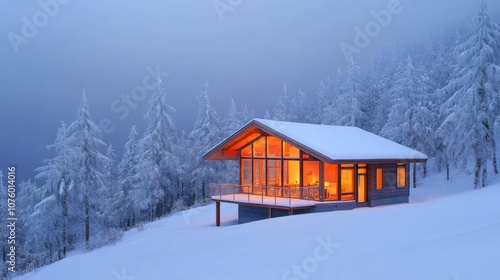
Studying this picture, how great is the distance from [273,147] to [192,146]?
22377 millimetres

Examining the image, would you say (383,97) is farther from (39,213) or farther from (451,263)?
(451,263)

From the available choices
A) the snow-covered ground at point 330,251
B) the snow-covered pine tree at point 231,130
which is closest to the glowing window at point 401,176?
the snow-covered ground at point 330,251

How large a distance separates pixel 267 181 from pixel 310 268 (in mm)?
15042

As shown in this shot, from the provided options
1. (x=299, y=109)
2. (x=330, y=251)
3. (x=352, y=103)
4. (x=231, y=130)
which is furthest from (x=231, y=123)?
(x=330, y=251)

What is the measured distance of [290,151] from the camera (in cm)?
2298

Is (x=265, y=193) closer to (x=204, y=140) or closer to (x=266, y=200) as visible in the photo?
(x=266, y=200)

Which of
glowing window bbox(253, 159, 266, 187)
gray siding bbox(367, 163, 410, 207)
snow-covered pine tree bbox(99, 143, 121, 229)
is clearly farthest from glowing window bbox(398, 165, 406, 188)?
snow-covered pine tree bbox(99, 143, 121, 229)

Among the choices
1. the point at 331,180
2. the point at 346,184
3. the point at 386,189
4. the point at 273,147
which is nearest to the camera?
the point at 331,180

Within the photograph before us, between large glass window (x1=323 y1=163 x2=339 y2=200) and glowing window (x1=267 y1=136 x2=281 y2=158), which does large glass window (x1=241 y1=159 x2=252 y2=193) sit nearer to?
glowing window (x1=267 y1=136 x2=281 y2=158)

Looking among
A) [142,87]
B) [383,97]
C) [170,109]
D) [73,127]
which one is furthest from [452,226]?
[383,97]

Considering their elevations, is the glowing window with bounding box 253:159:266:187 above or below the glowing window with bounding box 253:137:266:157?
below

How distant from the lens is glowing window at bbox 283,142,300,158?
22672 millimetres

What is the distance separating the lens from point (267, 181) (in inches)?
Result: 952

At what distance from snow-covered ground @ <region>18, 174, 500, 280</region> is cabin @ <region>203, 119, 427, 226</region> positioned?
4558 millimetres
